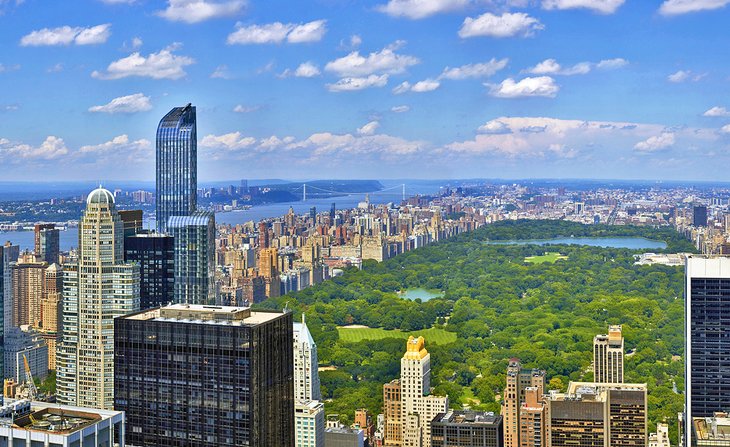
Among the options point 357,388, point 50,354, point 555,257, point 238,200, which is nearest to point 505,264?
point 555,257

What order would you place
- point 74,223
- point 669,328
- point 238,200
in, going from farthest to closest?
1. point 238,200
2. point 669,328
3. point 74,223

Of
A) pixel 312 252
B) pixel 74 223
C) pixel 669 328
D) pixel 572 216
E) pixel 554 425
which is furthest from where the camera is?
pixel 572 216

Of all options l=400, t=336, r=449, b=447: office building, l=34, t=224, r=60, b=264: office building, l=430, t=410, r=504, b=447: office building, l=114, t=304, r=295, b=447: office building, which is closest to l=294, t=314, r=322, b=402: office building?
l=400, t=336, r=449, b=447: office building

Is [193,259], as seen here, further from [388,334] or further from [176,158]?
[388,334]

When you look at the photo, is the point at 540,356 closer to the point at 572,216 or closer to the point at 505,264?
the point at 505,264

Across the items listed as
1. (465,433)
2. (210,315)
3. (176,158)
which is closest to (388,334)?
(176,158)
